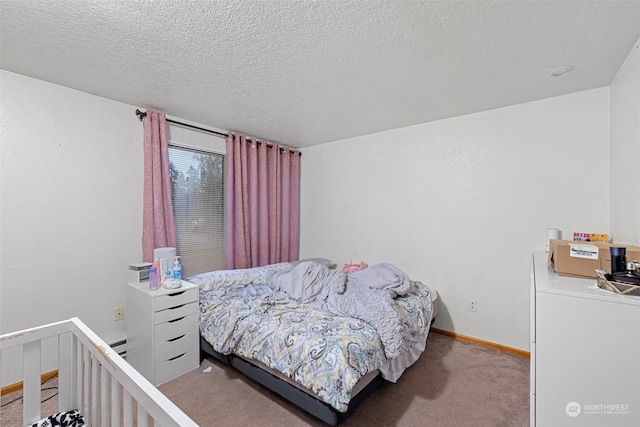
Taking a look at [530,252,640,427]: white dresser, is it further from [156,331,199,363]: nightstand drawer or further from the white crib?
[156,331,199,363]: nightstand drawer

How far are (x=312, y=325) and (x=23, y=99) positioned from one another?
8.86ft

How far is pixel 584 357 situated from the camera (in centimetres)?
108

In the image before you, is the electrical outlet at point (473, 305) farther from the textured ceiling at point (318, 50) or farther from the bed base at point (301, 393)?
the textured ceiling at point (318, 50)

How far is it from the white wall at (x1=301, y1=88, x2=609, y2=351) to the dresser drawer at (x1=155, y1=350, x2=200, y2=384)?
211cm

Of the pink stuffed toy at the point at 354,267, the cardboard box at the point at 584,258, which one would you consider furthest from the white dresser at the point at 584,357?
the pink stuffed toy at the point at 354,267

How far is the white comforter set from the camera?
179 centimetres

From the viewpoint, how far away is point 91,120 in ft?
7.53

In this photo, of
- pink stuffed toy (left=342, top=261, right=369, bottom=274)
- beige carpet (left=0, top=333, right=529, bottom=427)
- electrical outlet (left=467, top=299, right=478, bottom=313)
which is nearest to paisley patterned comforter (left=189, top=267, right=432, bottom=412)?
beige carpet (left=0, top=333, right=529, bottom=427)

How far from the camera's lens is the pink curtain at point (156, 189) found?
254cm

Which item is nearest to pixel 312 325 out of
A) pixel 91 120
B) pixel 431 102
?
pixel 431 102

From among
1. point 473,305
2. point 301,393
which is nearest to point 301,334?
point 301,393

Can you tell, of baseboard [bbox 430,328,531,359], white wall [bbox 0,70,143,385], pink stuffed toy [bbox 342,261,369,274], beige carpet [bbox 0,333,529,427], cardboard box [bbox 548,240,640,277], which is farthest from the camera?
pink stuffed toy [bbox 342,261,369,274]

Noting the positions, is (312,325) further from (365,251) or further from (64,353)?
(365,251)

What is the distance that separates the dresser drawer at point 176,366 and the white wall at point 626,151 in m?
3.09
